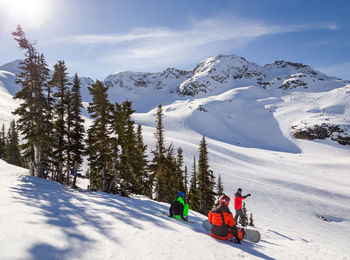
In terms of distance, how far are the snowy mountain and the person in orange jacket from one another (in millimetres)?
374

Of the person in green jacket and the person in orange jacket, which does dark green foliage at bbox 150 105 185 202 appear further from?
the person in orange jacket

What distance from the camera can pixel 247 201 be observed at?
37469 mm

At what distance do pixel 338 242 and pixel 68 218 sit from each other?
3433cm

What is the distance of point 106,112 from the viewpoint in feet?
68.7

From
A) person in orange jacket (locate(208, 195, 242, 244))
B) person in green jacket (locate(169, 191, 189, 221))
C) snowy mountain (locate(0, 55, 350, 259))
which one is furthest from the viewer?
person in green jacket (locate(169, 191, 189, 221))

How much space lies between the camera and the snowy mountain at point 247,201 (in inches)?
203

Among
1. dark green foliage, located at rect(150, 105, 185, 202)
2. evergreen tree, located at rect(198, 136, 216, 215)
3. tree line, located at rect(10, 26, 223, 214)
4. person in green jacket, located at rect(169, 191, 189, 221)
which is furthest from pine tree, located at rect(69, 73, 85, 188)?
evergreen tree, located at rect(198, 136, 216, 215)

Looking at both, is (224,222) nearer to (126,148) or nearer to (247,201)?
(126,148)

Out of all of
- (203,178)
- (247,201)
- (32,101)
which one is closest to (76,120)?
(32,101)

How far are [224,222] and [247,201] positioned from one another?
3490cm

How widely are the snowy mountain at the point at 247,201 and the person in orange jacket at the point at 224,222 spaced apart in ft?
1.23

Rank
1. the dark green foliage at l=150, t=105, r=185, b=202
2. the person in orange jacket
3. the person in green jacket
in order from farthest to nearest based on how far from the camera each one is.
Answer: the dark green foliage at l=150, t=105, r=185, b=202, the person in green jacket, the person in orange jacket

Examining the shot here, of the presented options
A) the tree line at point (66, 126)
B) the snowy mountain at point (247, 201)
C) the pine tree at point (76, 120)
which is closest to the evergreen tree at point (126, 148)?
the tree line at point (66, 126)

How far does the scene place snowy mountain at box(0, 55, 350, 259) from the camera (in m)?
5.16
